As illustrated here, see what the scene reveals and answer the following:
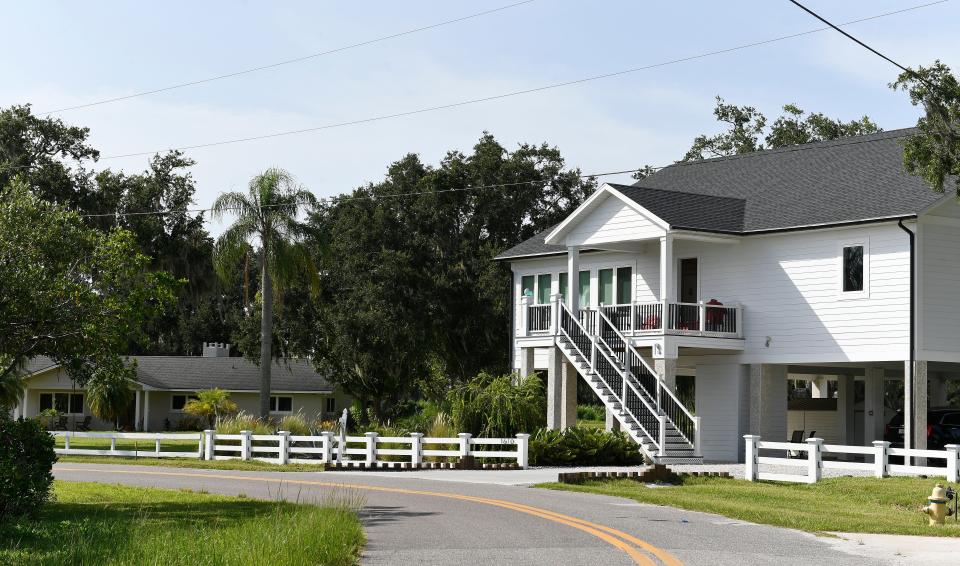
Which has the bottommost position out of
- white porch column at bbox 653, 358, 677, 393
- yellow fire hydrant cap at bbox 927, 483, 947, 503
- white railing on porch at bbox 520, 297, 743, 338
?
yellow fire hydrant cap at bbox 927, 483, 947, 503

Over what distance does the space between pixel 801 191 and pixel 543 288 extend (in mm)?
9762

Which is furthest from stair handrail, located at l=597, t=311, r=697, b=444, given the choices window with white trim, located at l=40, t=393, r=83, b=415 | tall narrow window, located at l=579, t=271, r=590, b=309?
window with white trim, located at l=40, t=393, r=83, b=415

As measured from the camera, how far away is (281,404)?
71312 mm

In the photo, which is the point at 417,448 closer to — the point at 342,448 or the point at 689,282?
the point at 342,448

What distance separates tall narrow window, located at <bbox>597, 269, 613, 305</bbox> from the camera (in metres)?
41.2

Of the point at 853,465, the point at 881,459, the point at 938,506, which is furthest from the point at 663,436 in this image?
the point at 938,506

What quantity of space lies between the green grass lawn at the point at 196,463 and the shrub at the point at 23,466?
11699 mm

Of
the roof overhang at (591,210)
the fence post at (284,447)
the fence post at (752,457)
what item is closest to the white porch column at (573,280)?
the roof overhang at (591,210)

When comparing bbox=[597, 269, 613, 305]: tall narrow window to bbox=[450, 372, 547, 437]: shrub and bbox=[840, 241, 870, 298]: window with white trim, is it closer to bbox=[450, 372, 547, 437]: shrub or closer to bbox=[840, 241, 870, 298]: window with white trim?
bbox=[450, 372, 547, 437]: shrub

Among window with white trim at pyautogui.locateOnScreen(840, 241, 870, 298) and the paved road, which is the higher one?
window with white trim at pyautogui.locateOnScreen(840, 241, 870, 298)

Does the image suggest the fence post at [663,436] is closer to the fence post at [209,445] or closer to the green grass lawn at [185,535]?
the fence post at [209,445]

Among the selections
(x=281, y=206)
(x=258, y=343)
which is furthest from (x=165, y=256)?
(x=281, y=206)

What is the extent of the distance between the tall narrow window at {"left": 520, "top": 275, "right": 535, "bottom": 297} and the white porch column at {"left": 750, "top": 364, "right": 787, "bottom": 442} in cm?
961

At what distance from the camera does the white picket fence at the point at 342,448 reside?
3344cm
